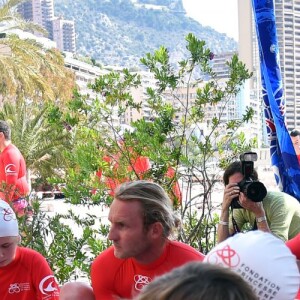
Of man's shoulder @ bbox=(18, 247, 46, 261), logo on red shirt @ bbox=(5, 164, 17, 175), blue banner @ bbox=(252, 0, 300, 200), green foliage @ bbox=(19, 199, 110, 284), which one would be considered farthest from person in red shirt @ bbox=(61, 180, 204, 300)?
logo on red shirt @ bbox=(5, 164, 17, 175)

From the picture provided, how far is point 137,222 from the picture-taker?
342cm

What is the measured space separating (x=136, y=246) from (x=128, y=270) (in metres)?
0.18

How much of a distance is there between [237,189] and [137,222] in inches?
32.8

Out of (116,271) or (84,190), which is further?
(84,190)

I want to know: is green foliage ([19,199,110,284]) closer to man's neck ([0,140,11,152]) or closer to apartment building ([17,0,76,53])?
man's neck ([0,140,11,152])

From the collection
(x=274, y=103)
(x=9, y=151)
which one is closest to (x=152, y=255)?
(x=274, y=103)

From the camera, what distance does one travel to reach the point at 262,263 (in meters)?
1.85

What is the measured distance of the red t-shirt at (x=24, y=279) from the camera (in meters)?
3.70

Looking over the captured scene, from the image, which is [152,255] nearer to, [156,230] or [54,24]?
[156,230]

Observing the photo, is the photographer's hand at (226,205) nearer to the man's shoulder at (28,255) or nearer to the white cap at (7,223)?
the man's shoulder at (28,255)

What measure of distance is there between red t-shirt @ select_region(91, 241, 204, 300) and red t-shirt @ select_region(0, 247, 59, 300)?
0.30 metres

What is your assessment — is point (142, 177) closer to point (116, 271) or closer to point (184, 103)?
point (184, 103)

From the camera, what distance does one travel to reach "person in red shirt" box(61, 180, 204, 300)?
3406 millimetres

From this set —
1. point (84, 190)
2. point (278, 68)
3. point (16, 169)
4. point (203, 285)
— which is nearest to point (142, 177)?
point (84, 190)
